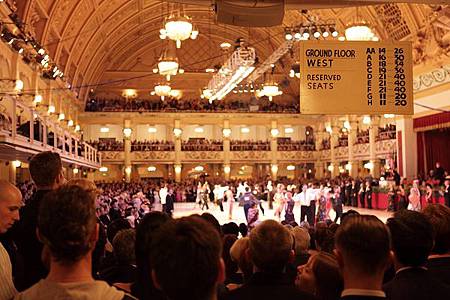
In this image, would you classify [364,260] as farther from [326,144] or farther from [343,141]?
[326,144]

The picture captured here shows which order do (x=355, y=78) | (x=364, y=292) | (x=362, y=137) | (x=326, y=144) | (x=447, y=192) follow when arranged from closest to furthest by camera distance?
(x=364, y=292), (x=355, y=78), (x=447, y=192), (x=362, y=137), (x=326, y=144)

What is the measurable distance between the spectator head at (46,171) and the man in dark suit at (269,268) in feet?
5.16

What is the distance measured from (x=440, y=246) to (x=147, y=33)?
37519mm

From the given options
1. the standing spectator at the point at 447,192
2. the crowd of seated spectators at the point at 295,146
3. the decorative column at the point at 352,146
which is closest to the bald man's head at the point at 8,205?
the standing spectator at the point at 447,192

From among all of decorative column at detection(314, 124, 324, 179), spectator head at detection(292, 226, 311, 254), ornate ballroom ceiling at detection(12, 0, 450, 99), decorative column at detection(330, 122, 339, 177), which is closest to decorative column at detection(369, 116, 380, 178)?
ornate ballroom ceiling at detection(12, 0, 450, 99)

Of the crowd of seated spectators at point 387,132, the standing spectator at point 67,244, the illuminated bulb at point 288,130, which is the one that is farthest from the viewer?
the illuminated bulb at point 288,130

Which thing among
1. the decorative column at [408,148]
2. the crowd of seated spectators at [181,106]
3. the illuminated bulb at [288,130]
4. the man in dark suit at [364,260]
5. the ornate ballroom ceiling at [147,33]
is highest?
the ornate ballroom ceiling at [147,33]

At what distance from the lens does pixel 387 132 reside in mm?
30828

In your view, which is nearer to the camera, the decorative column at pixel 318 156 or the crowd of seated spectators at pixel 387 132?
the crowd of seated spectators at pixel 387 132

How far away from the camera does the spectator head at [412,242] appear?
2.87m

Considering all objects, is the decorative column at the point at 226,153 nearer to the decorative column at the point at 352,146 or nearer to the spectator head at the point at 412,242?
the decorative column at the point at 352,146

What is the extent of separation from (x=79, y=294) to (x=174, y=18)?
44.2 ft

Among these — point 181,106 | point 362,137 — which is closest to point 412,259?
point 362,137

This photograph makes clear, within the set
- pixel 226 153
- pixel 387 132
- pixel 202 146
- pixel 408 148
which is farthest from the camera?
pixel 202 146
